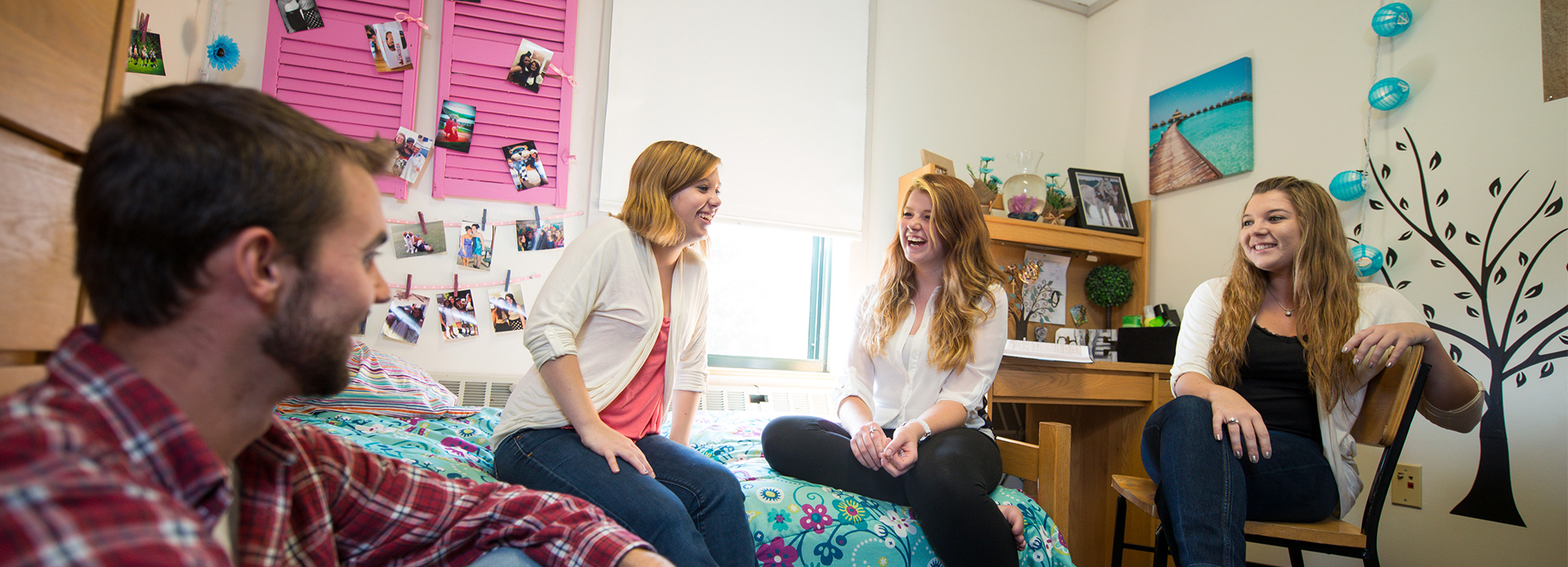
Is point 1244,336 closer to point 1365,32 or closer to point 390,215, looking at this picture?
point 1365,32

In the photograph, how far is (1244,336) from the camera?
1.67 meters

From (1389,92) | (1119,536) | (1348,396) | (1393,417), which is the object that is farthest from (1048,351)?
(1389,92)

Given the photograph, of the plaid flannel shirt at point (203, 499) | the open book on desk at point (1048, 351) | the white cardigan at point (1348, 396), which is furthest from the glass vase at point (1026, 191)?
the plaid flannel shirt at point (203, 499)

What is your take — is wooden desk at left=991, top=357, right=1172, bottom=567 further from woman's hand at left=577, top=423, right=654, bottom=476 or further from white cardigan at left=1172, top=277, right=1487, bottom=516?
woman's hand at left=577, top=423, right=654, bottom=476

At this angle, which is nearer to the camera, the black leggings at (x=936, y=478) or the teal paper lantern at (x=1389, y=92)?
the black leggings at (x=936, y=478)

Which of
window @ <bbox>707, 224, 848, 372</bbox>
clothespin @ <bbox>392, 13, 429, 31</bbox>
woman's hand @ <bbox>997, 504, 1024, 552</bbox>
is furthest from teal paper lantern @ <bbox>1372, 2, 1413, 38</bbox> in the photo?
clothespin @ <bbox>392, 13, 429, 31</bbox>

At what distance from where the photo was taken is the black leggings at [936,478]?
4.17ft

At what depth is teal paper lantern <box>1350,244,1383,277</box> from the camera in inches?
84.4

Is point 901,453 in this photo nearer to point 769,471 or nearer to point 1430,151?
point 769,471

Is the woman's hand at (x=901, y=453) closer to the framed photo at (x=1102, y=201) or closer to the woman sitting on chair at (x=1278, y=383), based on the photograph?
the woman sitting on chair at (x=1278, y=383)

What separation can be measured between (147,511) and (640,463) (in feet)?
2.78

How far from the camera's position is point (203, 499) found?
1.67ft

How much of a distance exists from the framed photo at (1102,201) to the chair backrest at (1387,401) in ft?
4.55

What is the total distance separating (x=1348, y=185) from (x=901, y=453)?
1785mm
